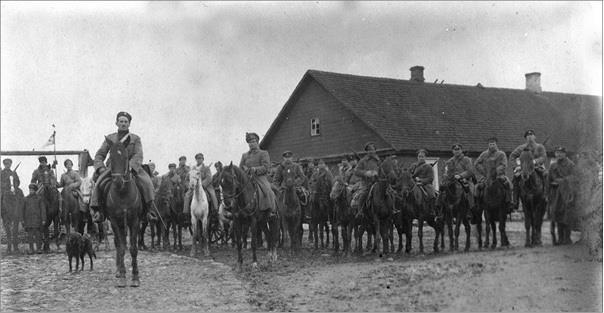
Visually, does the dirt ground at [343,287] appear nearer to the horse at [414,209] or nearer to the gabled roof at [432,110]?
the horse at [414,209]

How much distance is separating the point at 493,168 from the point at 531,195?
112cm

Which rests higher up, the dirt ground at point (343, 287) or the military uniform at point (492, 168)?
the military uniform at point (492, 168)

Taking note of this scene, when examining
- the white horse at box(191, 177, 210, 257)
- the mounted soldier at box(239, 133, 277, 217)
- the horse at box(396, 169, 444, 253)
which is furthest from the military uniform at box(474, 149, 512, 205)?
the white horse at box(191, 177, 210, 257)

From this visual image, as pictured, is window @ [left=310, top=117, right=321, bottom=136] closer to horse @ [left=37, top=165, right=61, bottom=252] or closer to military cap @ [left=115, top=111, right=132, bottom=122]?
horse @ [left=37, top=165, right=61, bottom=252]

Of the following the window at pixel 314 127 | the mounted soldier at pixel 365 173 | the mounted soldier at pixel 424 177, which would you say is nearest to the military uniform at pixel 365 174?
the mounted soldier at pixel 365 173

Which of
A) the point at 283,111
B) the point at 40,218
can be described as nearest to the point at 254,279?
the point at 40,218

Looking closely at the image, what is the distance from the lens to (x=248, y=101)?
428 inches

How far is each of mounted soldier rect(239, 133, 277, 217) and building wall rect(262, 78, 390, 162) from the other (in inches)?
Answer: 447

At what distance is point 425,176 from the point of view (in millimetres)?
14930

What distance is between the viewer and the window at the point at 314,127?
25.0 m

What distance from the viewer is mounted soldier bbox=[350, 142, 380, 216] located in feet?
44.9

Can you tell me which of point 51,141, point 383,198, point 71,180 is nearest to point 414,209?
point 383,198

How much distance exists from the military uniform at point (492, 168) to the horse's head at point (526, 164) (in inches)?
22.4

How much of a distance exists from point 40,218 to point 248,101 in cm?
853
